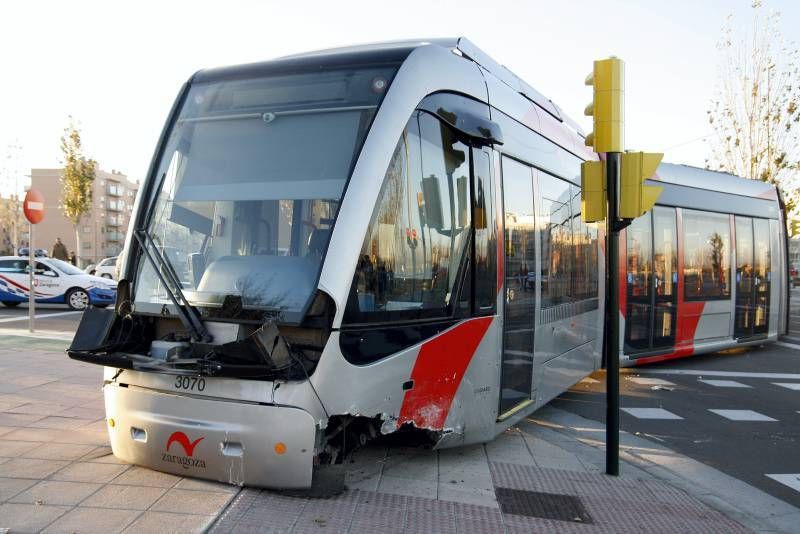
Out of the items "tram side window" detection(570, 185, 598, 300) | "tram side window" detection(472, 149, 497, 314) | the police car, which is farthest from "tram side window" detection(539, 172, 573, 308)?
the police car

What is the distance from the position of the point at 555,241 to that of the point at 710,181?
19.5 ft

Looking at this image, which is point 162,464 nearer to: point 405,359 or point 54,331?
point 405,359

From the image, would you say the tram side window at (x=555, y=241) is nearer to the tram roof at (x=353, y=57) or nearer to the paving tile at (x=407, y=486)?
the tram roof at (x=353, y=57)

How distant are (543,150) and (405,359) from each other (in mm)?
3307

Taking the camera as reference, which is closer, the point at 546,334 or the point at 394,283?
the point at 394,283

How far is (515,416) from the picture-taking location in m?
5.63

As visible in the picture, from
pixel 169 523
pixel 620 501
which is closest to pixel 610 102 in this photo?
pixel 620 501

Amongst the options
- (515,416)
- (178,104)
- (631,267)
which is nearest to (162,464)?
(178,104)

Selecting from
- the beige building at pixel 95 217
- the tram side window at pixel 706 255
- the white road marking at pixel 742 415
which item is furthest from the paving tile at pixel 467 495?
the beige building at pixel 95 217

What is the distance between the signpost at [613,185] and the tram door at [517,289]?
66 cm

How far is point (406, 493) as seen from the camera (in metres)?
4.57

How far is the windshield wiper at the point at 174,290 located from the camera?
13.2ft

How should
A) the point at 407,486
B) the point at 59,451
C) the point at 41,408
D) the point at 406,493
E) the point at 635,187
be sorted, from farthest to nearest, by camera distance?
the point at 41,408 → the point at 635,187 → the point at 59,451 → the point at 407,486 → the point at 406,493

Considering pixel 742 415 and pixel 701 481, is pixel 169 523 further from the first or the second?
pixel 742 415
